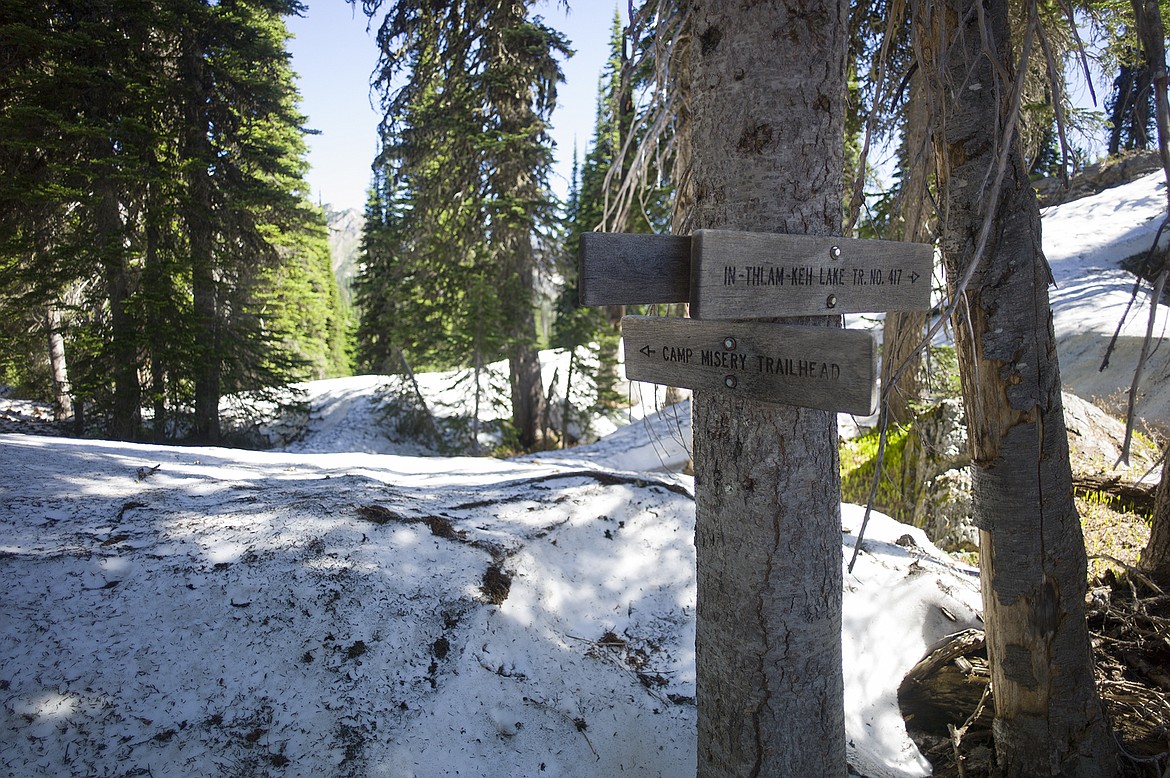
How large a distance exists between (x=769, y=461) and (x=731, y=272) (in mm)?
674

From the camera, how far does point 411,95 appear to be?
12289mm

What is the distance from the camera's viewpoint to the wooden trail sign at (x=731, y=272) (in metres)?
1.77

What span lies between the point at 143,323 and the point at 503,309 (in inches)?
276

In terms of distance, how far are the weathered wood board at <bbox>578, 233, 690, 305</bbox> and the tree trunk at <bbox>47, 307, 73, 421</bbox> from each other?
1414 cm

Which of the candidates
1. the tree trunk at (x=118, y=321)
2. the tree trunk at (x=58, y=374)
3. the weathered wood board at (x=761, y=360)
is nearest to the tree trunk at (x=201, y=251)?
the tree trunk at (x=118, y=321)

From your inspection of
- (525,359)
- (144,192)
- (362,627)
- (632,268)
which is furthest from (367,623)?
(525,359)

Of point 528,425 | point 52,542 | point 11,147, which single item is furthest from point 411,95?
point 52,542

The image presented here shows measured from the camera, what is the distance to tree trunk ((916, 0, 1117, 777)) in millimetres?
2547

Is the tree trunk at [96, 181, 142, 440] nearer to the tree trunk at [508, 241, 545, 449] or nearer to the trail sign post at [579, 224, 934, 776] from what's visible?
the tree trunk at [508, 241, 545, 449]

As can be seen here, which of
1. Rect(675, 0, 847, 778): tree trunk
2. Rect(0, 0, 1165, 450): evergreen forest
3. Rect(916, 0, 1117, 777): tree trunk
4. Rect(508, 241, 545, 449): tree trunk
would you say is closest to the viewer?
Rect(675, 0, 847, 778): tree trunk

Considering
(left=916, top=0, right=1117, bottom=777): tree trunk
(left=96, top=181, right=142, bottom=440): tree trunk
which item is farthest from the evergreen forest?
(left=916, top=0, right=1117, bottom=777): tree trunk

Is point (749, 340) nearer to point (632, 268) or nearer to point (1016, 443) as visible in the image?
point (632, 268)

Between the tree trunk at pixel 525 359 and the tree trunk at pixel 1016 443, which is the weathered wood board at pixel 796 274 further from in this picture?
the tree trunk at pixel 525 359

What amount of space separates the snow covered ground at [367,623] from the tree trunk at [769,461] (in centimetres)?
47
